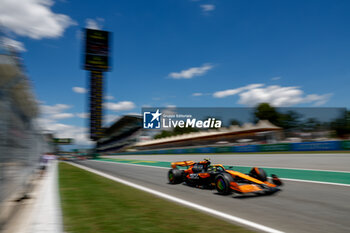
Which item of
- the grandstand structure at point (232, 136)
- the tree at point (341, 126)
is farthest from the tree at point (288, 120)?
the tree at point (341, 126)

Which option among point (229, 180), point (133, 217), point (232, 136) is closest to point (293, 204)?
point (229, 180)

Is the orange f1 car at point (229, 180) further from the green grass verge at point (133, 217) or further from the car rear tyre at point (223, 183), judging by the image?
the green grass verge at point (133, 217)

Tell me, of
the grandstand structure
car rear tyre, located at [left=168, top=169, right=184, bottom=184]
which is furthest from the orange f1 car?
the grandstand structure

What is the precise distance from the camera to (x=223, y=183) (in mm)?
5918

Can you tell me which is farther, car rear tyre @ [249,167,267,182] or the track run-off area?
car rear tyre @ [249,167,267,182]

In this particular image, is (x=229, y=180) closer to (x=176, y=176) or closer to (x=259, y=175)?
(x=259, y=175)

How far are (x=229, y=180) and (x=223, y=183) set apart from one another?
18cm

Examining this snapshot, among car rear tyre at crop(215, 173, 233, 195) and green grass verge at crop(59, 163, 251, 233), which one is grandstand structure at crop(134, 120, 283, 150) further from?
green grass verge at crop(59, 163, 251, 233)

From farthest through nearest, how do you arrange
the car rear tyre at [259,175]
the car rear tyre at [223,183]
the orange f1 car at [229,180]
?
the car rear tyre at [259,175], the car rear tyre at [223,183], the orange f1 car at [229,180]

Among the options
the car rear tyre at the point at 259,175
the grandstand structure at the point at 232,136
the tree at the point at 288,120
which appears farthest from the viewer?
the tree at the point at 288,120

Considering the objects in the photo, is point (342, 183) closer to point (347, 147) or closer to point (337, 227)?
point (337, 227)

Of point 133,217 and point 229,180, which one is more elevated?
point 229,180

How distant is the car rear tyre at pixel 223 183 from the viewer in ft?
19.0

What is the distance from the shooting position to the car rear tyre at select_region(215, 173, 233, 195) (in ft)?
19.0
